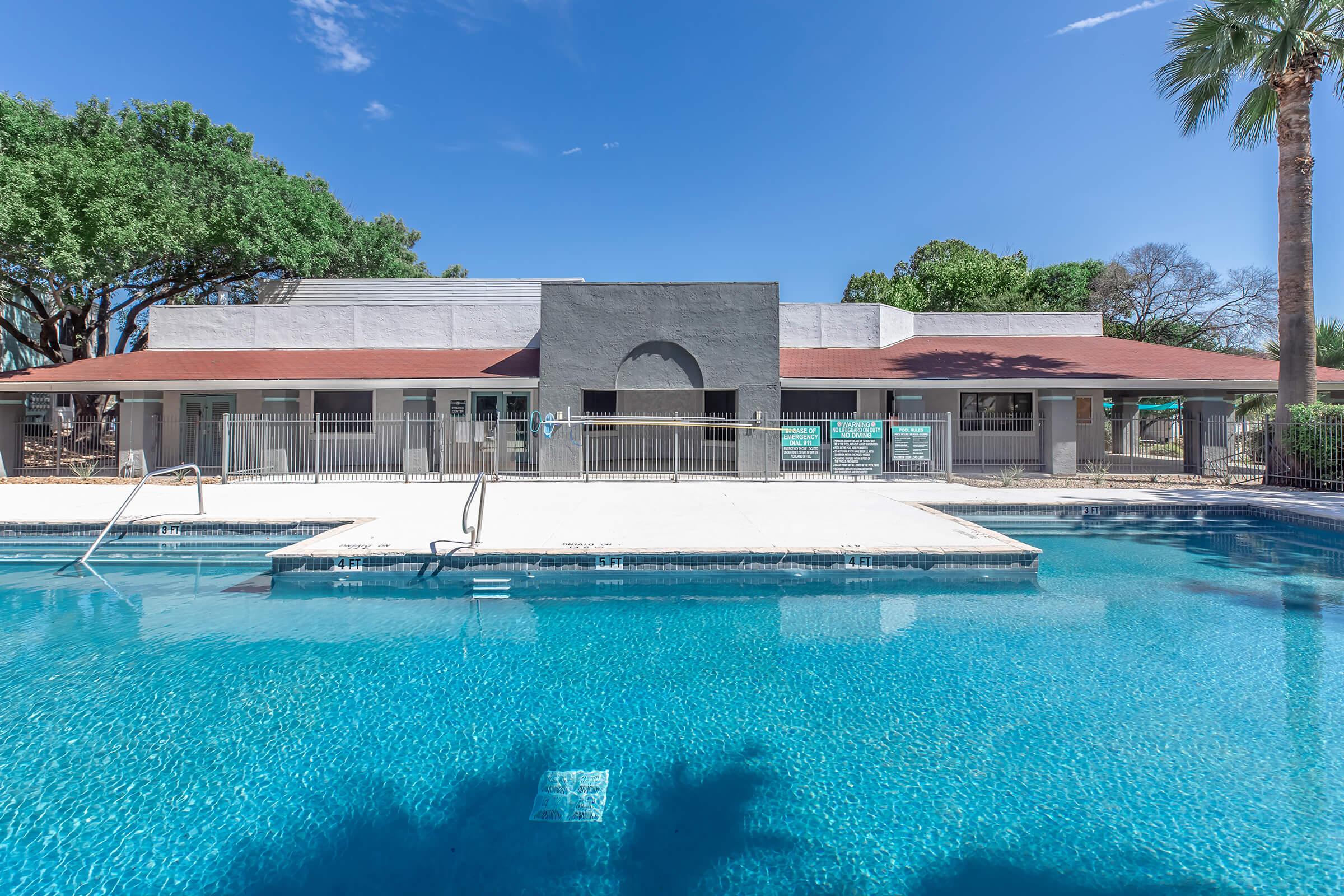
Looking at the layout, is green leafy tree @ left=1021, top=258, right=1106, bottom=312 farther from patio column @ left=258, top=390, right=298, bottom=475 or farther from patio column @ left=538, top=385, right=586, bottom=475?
patio column @ left=258, top=390, right=298, bottom=475

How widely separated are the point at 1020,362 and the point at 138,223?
2684 centimetres

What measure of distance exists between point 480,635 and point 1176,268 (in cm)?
4358

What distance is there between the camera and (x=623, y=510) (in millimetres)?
10828

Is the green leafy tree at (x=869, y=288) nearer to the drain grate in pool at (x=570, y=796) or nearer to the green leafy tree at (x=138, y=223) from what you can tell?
the green leafy tree at (x=138, y=223)

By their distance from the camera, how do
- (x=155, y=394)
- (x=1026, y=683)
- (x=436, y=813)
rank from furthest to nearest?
(x=155, y=394), (x=1026, y=683), (x=436, y=813)

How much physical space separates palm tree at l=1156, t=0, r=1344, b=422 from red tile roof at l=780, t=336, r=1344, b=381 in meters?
1.99

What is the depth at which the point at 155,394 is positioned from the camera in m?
18.1

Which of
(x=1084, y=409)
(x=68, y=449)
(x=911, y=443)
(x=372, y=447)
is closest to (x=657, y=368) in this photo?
(x=911, y=443)

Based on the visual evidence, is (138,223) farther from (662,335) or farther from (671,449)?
(671,449)

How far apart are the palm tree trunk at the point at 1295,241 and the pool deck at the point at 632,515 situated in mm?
3100

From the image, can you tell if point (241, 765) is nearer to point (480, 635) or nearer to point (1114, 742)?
point (480, 635)

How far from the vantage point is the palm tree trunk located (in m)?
14.2

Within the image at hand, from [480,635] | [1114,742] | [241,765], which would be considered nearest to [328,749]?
[241,765]

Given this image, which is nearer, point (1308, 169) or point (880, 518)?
point (880, 518)
